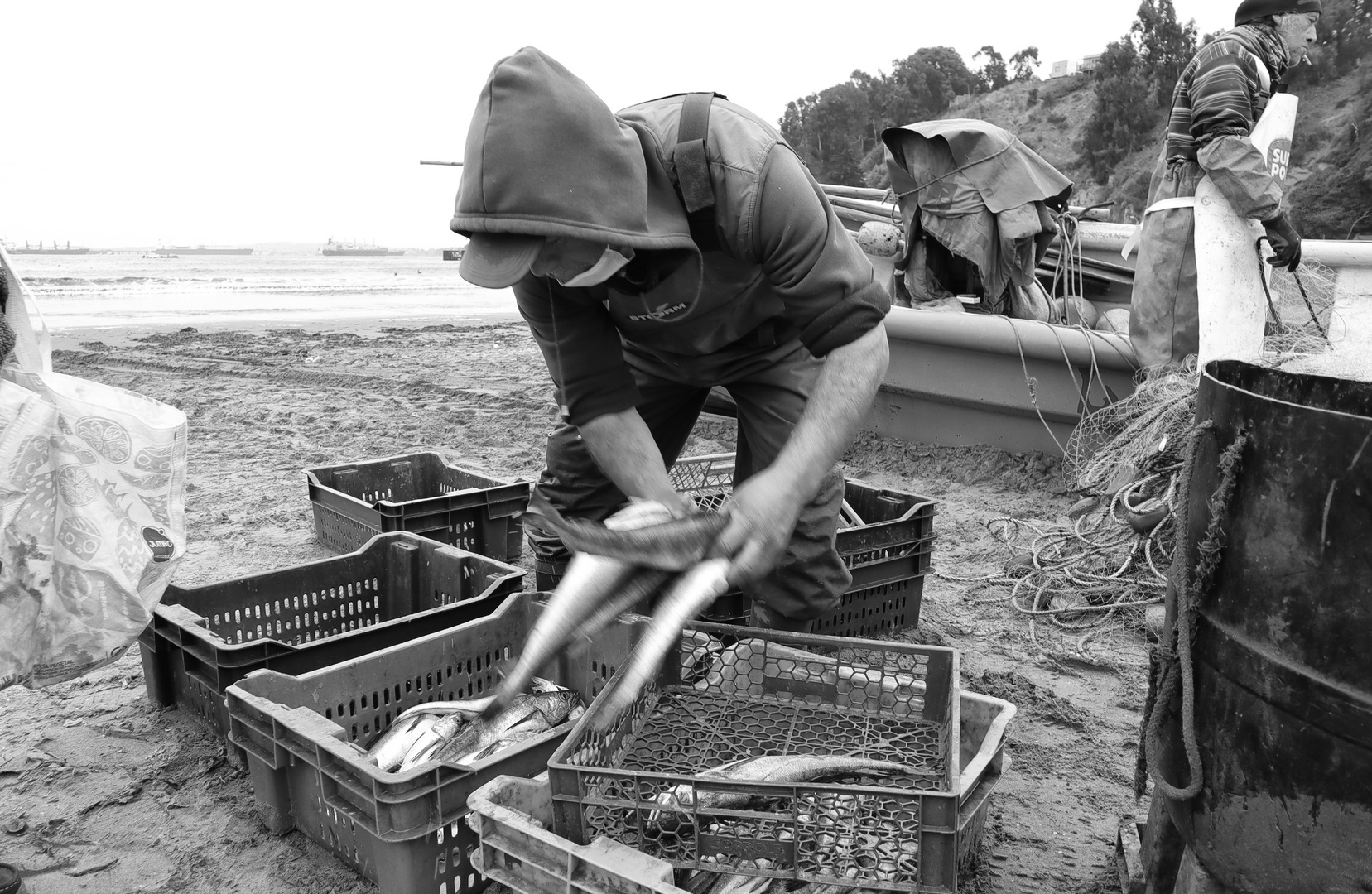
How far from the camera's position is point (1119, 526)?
186 inches

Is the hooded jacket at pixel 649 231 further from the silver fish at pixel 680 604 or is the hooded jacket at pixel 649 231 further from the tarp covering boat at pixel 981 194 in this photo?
the tarp covering boat at pixel 981 194

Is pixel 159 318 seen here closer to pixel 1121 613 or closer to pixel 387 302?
pixel 387 302

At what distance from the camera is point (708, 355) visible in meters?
3.05

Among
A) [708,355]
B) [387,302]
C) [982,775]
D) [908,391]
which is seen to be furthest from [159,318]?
[982,775]

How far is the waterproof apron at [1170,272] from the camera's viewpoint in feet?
17.8

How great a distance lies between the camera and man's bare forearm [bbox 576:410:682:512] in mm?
2760

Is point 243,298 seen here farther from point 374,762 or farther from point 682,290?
point 374,762

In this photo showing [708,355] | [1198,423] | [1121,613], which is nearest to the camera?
[1198,423]

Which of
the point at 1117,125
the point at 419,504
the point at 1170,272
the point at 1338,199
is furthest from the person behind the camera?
the point at 1117,125

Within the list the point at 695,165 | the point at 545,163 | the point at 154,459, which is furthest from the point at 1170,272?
the point at 154,459

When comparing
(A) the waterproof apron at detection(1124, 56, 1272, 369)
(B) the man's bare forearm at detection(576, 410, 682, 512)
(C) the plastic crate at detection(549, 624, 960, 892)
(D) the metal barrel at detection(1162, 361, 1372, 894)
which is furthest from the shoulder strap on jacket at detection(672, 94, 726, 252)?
(A) the waterproof apron at detection(1124, 56, 1272, 369)

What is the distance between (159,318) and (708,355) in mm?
17509

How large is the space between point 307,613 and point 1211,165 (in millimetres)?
5039

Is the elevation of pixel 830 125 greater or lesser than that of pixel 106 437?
greater
